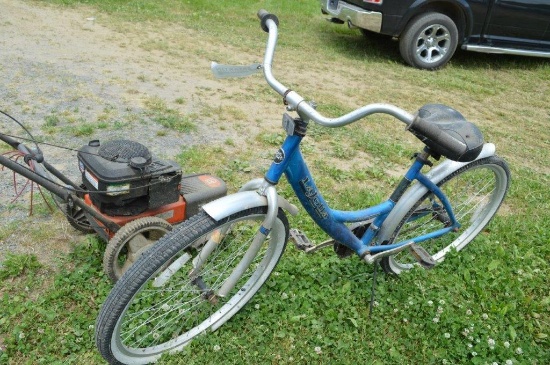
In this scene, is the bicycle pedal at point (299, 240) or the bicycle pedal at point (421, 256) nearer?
the bicycle pedal at point (299, 240)

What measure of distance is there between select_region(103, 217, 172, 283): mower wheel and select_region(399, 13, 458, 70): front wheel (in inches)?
206

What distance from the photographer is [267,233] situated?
2.20m

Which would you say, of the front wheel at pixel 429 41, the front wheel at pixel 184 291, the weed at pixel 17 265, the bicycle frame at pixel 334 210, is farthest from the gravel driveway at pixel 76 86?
the front wheel at pixel 429 41

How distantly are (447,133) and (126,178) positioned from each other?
60.0 inches

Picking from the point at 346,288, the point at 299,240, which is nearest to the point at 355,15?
the point at 346,288

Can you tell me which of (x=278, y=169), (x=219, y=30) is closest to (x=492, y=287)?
(x=278, y=169)

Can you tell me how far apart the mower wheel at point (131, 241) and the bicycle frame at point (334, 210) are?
0.79 m

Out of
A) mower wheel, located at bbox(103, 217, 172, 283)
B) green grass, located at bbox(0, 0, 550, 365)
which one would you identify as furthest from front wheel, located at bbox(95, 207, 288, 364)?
mower wheel, located at bbox(103, 217, 172, 283)

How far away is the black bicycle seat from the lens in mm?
1846

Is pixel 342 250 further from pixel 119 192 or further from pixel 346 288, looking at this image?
pixel 119 192

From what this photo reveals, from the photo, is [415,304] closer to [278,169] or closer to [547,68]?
[278,169]

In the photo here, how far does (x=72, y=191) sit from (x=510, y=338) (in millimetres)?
2476

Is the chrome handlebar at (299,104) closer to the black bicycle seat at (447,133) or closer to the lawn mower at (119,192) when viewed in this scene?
the black bicycle seat at (447,133)

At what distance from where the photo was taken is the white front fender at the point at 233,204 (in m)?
1.99
